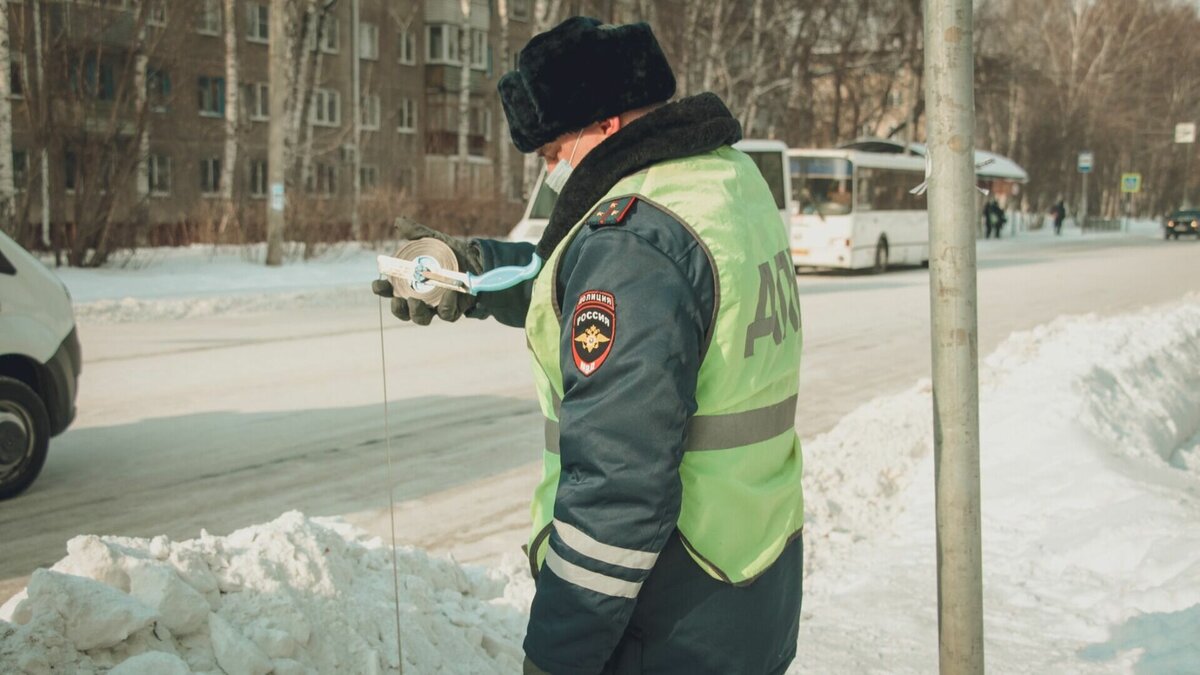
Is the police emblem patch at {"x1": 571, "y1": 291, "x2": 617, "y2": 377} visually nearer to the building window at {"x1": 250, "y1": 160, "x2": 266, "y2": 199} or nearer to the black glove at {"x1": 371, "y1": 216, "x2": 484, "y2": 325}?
the black glove at {"x1": 371, "y1": 216, "x2": 484, "y2": 325}

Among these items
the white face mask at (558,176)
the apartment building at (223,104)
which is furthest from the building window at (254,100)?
the white face mask at (558,176)

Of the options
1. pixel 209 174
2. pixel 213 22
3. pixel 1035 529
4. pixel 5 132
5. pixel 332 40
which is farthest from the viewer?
pixel 332 40

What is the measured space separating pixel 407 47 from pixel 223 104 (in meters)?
9.45

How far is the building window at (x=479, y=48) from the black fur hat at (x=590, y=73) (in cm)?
5167

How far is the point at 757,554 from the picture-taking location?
7.23ft

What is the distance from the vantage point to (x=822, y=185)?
27.9 metres

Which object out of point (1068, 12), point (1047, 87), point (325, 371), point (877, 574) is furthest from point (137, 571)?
point (1068, 12)

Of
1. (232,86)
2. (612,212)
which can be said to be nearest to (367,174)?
(232,86)

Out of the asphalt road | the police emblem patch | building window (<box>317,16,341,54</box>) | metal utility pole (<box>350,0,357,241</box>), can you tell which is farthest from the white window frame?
the police emblem patch

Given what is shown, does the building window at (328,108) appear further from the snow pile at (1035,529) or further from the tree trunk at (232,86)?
the snow pile at (1035,529)

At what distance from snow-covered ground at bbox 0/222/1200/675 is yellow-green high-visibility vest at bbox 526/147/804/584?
5.07 feet

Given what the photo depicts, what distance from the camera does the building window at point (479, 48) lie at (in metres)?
53.1

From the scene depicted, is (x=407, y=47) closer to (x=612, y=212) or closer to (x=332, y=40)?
(x=332, y=40)

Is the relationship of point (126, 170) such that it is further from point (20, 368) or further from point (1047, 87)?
point (1047, 87)
